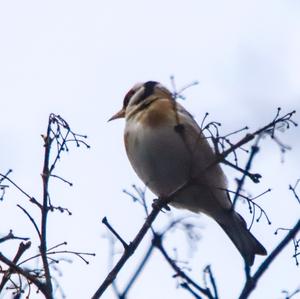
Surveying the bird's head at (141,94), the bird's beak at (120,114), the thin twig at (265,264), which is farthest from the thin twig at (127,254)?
the bird's beak at (120,114)

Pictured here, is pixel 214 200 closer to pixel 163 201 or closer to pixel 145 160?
pixel 145 160

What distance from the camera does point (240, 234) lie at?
449cm

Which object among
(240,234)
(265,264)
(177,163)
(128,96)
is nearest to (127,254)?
(265,264)

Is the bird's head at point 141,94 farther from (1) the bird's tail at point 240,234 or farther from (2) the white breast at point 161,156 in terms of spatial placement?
(1) the bird's tail at point 240,234

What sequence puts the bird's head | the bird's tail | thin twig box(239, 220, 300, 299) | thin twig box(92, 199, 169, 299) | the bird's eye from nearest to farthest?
thin twig box(239, 220, 300, 299), thin twig box(92, 199, 169, 299), the bird's tail, the bird's head, the bird's eye

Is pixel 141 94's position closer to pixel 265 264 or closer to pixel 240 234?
pixel 240 234

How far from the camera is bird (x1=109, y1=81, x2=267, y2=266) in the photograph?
170 inches

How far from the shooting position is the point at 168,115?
14.6 feet

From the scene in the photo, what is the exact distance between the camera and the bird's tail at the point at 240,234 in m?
4.29

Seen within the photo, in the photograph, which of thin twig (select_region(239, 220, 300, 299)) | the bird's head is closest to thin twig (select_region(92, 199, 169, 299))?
Answer: thin twig (select_region(239, 220, 300, 299))

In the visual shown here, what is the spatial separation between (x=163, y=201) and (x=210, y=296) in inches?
61.8

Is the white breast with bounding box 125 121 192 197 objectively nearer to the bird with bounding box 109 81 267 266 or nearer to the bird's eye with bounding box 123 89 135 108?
the bird with bounding box 109 81 267 266

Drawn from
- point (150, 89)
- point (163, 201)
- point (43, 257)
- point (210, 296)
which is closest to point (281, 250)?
point (210, 296)

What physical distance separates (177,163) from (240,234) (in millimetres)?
623
